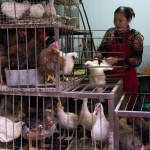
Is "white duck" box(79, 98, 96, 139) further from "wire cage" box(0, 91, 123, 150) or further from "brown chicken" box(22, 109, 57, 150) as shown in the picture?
"brown chicken" box(22, 109, 57, 150)

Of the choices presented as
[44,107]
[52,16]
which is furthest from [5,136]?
[52,16]

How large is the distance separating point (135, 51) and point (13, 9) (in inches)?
38.6

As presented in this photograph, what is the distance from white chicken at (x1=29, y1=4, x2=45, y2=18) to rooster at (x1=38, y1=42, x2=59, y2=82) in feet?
0.62

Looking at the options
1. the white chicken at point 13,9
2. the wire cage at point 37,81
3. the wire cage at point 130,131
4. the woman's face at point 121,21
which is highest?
the white chicken at point 13,9

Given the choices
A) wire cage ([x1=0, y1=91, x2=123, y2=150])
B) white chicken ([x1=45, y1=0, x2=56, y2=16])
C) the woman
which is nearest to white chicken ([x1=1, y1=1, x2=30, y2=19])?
white chicken ([x1=45, y1=0, x2=56, y2=16])

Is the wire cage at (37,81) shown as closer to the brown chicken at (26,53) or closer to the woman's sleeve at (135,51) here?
the brown chicken at (26,53)

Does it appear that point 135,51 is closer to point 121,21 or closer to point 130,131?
point 121,21

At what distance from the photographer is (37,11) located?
2.01 metres

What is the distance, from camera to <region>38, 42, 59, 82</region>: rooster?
1.98 metres

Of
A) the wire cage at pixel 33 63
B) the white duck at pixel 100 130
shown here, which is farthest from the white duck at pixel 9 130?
the white duck at pixel 100 130

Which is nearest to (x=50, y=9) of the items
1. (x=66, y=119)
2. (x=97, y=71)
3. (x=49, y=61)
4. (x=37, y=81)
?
(x=49, y=61)

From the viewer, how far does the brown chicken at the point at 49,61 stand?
199cm

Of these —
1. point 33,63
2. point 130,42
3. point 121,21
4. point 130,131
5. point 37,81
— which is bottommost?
point 130,131

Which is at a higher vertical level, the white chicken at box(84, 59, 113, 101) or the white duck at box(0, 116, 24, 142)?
the white chicken at box(84, 59, 113, 101)
